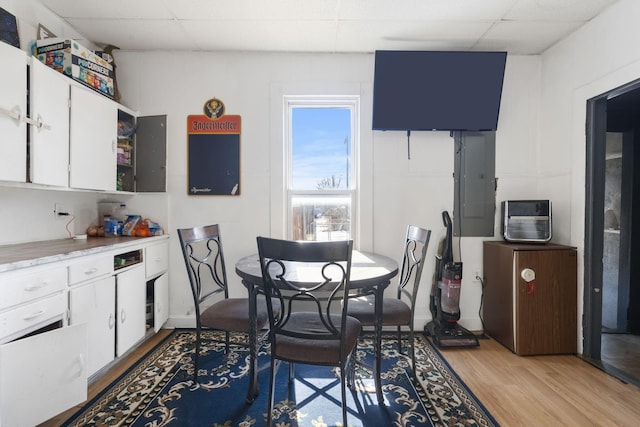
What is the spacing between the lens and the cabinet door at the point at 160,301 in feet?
8.72

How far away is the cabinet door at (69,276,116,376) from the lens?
187 cm

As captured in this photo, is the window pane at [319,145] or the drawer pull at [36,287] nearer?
the drawer pull at [36,287]

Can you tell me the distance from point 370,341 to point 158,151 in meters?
2.64

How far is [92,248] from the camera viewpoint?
6.47ft

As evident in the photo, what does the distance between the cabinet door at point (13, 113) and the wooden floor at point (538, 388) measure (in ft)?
4.81

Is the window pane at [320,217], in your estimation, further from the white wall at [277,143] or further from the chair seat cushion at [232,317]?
the chair seat cushion at [232,317]

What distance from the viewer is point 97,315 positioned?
202cm

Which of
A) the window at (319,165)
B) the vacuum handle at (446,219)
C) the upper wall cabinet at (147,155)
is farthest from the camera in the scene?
the window at (319,165)

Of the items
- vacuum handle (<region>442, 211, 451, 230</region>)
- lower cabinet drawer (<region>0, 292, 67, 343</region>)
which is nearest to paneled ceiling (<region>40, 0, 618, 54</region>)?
vacuum handle (<region>442, 211, 451, 230</region>)

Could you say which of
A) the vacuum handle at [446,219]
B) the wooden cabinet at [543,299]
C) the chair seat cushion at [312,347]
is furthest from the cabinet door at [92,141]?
the wooden cabinet at [543,299]

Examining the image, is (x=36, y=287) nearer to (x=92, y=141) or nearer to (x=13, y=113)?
(x=13, y=113)

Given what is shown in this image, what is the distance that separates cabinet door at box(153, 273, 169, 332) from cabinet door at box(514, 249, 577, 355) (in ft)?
10.0

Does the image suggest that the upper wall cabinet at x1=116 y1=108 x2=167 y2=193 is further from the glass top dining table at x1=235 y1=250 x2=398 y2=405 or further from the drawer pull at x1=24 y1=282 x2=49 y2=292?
the glass top dining table at x1=235 y1=250 x2=398 y2=405

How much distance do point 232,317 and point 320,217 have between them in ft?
4.56
